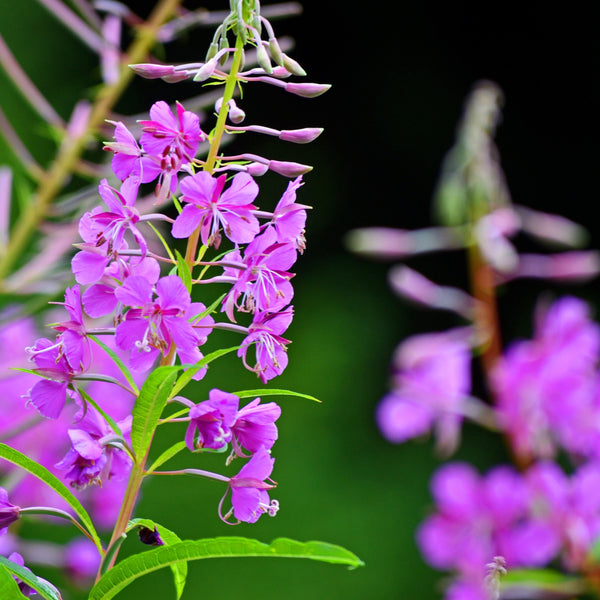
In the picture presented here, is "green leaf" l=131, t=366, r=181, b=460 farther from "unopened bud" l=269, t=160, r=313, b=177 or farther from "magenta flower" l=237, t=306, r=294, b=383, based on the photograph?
"unopened bud" l=269, t=160, r=313, b=177

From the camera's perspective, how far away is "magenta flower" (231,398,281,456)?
73 centimetres

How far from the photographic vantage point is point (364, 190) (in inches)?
218

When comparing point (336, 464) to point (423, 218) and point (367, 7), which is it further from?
point (367, 7)

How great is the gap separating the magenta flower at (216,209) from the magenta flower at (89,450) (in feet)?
0.54

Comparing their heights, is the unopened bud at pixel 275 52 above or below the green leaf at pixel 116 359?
above

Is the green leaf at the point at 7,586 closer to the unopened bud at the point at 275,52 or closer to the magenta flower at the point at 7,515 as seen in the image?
the magenta flower at the point at 7,515

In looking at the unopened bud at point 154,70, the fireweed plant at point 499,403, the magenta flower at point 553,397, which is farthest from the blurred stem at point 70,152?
the magenta flower at point 553,397

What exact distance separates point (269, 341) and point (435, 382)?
122cm

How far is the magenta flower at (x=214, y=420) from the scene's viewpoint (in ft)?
2.28

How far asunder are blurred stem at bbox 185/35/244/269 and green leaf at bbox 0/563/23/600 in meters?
0.26

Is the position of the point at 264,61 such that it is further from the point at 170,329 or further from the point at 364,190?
the point at 364,190

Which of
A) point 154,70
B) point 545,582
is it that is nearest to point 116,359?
point 154,70

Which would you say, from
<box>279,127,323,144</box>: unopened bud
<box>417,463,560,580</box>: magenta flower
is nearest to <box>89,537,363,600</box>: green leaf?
<box>279,127,323,144</box>: unopened bud

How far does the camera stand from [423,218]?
5582mm
